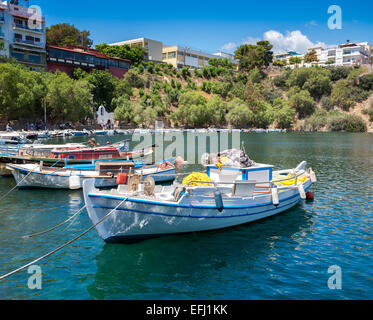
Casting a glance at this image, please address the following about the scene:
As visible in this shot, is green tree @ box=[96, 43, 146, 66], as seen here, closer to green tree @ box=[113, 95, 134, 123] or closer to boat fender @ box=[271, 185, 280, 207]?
green tree @ box=[113, 95, 134, 123]

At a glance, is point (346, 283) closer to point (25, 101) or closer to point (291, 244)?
point (291, 244)

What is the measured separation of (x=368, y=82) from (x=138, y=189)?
135 meters

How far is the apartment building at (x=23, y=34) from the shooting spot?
3046 inches

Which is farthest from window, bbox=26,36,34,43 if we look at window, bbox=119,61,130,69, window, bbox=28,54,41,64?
window, bbox=119,61,130,69

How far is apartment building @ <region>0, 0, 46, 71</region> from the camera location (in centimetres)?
7738

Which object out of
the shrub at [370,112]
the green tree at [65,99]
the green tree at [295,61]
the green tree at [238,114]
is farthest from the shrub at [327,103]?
the green tree at [65,99]

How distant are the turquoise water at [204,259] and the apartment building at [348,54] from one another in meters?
157

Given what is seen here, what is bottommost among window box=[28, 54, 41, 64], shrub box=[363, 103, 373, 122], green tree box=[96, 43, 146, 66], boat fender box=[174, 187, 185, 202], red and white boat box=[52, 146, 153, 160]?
boat fender box=[174, 187, 185, 202]

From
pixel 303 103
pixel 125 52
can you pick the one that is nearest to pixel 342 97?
pixel 303 103

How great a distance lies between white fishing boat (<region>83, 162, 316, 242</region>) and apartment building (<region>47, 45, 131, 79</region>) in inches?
3391

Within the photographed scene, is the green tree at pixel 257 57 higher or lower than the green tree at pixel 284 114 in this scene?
higher

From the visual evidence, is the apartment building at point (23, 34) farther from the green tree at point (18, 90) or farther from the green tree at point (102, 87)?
the green tree at point (18, 90)

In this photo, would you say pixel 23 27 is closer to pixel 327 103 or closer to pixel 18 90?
pixel 18 90
